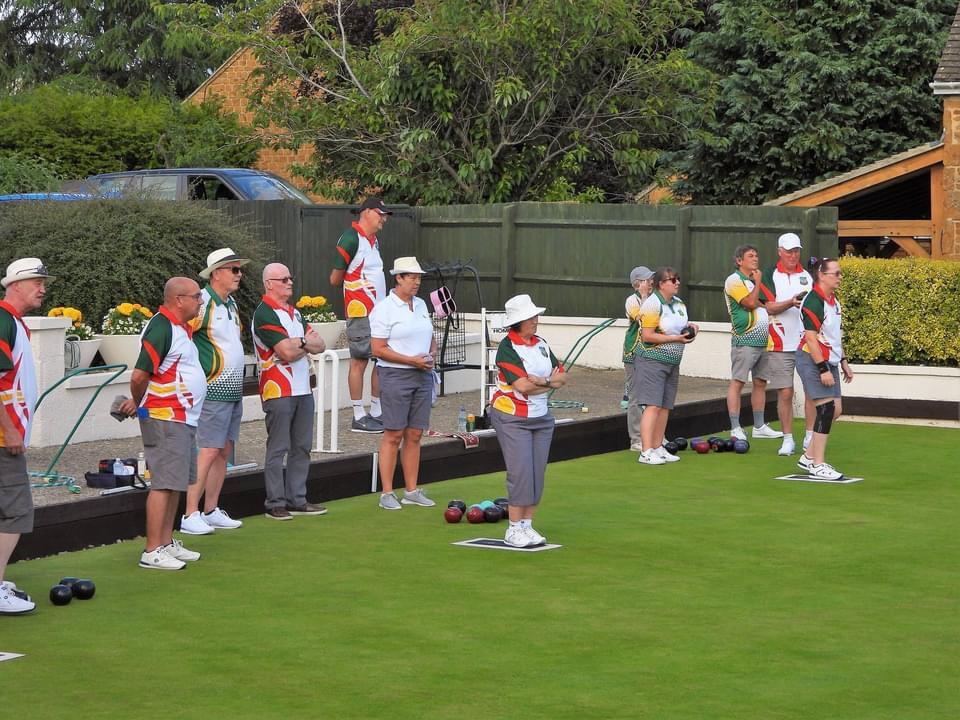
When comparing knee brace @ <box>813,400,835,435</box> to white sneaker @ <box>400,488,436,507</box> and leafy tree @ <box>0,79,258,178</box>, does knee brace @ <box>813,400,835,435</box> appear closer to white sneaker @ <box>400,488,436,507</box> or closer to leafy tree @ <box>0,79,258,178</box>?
white sneaker @ <box>400,488,436,507</box>

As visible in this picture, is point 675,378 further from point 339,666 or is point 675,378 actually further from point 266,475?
point 339,666

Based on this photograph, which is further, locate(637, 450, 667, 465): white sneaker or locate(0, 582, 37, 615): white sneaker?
locate(637, 450, 667, 465): white sneaker

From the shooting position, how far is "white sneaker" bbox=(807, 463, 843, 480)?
1316 centimetres

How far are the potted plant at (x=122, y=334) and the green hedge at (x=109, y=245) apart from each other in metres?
0.46

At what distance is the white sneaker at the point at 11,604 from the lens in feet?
26.5

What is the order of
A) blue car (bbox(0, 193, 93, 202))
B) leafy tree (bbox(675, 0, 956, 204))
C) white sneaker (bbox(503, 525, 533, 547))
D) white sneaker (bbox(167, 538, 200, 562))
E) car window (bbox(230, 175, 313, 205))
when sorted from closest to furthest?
white sneaker (bbox(167, 538, 200, 562)) → white sneaker (bbox(503, 525, 533, 547)) → blue car (bbox(0, 193, 93, 202)) → car window (bbox(230, 175, 313, 205)) → leafy tree (bbox(675, 0, 956, 204))

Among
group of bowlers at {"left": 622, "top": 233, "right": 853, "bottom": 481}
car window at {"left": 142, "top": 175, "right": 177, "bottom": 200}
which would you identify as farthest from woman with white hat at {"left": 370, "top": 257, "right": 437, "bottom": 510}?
car window at {"left": 142, "top": 175, "right": 177, "bottom": 200}

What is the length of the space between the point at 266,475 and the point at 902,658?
4978 mm

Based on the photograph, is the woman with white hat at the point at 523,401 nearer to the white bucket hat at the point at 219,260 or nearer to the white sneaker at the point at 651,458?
the white bucket hat at the point at 219,260

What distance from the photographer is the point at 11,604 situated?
8.08 m

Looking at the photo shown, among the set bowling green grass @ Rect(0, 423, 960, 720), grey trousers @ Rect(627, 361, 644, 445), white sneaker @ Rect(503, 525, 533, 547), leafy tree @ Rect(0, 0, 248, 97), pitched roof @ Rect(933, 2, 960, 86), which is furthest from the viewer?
leafy tree @ Rect(0, 0, 248, 97)

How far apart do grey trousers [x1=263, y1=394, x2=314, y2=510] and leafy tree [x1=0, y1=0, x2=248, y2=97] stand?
33.4 metres

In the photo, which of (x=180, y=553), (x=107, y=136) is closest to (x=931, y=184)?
(x=180, y=553)

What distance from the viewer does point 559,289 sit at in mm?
21422
